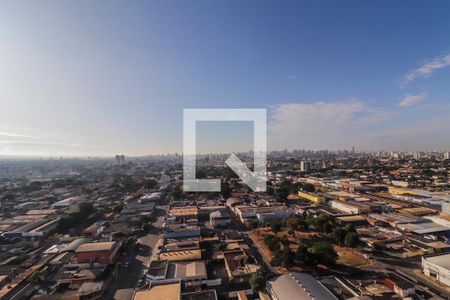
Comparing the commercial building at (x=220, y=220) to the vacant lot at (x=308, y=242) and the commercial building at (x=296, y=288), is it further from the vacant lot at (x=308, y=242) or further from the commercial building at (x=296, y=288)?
the commercial building at (x=296, y=288)

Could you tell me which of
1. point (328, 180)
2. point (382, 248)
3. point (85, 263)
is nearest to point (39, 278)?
point (85, 263)

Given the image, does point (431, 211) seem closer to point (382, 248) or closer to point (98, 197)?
point (382, 248)

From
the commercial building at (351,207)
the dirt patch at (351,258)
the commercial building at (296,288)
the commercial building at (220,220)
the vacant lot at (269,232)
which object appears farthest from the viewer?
the commercial building at (351,207)

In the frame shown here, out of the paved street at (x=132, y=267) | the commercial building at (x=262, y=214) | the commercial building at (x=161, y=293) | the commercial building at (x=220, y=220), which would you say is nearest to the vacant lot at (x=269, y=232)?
the commercial building at (x=262, y=214)

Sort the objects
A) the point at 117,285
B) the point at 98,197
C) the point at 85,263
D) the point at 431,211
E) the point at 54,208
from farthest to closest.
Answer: the point at 98,197 < the point at 54,208 < the point at 431,211 < the point at 85,263 < the point at 117,285

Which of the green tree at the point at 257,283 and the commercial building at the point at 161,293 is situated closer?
the commercial building at the point at 161,293

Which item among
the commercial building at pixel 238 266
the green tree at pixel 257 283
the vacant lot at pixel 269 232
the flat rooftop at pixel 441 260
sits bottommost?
the vacant lot at pixel 269 232
